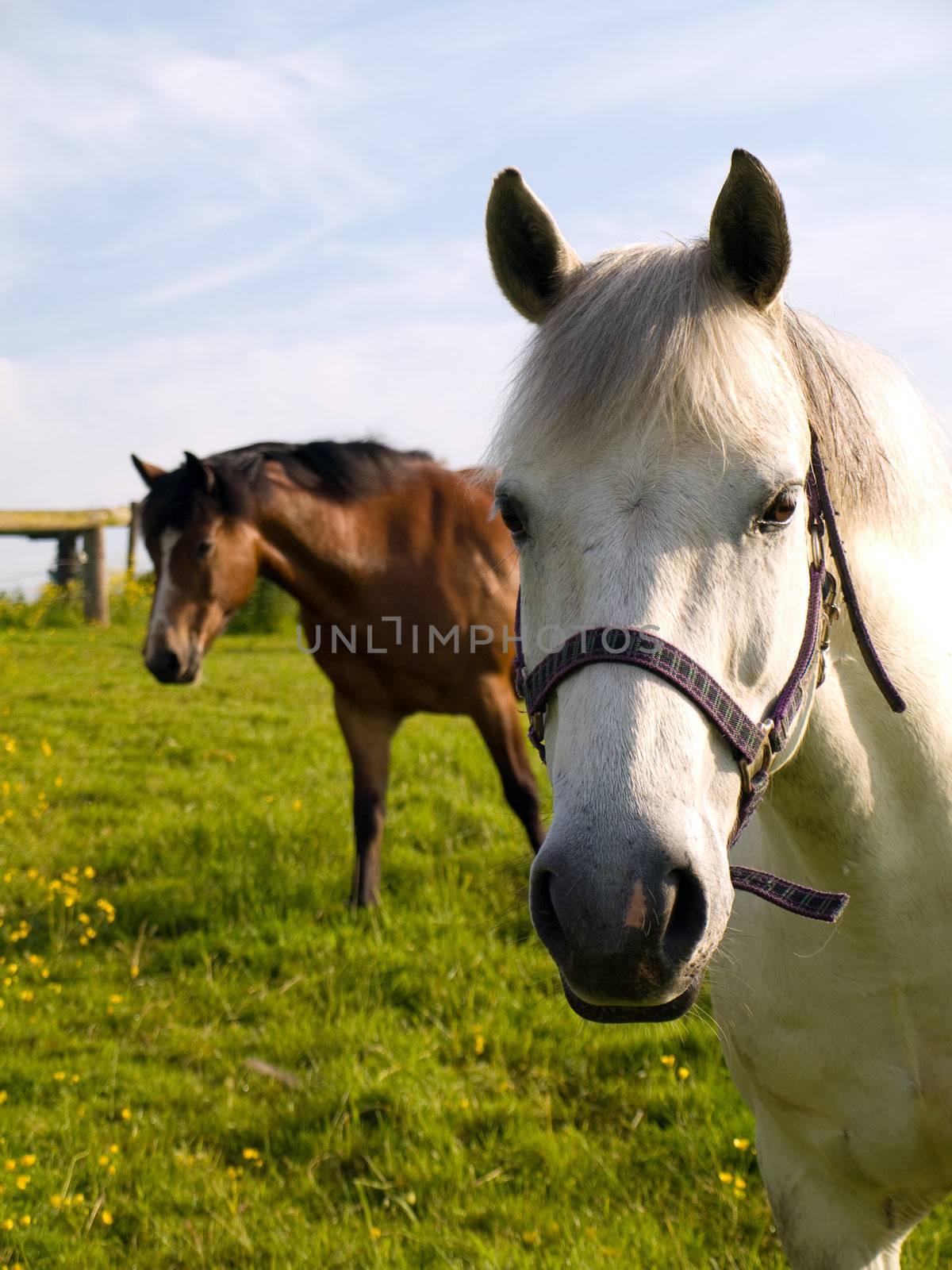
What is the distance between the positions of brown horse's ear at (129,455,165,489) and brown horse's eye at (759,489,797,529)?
455 cm

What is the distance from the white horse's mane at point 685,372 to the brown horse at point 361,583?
125 inches

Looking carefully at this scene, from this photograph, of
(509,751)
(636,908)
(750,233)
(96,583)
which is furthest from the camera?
(96,583)

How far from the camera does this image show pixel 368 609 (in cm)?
530

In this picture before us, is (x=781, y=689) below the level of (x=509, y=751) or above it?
above

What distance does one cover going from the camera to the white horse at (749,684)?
4.42 feet

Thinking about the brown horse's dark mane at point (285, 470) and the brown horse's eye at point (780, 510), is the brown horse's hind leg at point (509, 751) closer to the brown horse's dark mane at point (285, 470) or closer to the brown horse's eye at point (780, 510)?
the brown horse's dark mane at point (285, 470)

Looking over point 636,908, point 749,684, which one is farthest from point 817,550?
point 636,908

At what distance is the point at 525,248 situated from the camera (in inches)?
73.4

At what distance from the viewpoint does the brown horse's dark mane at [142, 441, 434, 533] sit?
5152mm

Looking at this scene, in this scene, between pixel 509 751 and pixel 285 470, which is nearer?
pixel 509 751

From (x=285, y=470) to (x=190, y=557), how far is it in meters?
0.68

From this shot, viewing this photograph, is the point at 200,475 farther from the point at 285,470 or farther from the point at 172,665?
the point at 172,665

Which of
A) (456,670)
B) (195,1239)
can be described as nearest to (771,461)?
(195,1239)

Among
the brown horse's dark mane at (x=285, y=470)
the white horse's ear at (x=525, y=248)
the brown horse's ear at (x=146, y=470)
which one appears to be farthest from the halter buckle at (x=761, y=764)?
the brown horse's ear at (x=146, y=470)
